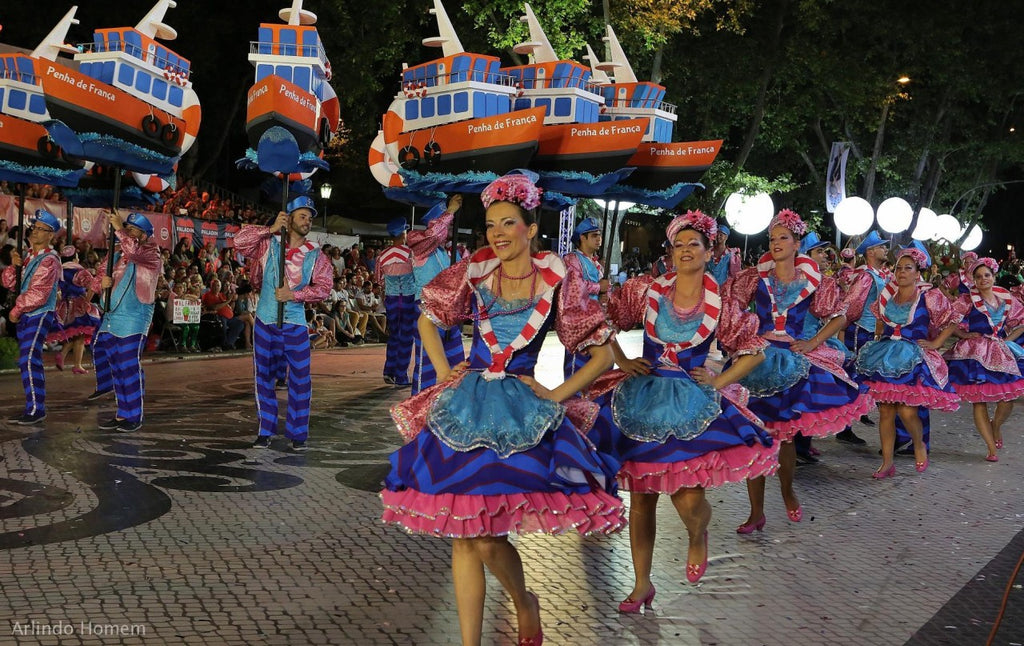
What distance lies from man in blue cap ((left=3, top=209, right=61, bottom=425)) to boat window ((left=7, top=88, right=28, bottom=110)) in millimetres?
1340

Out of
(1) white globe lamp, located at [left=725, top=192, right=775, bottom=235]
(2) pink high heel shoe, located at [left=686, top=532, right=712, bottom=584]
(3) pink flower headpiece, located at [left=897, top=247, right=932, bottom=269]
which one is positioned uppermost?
(1) white globe lamp, located at [left=725, top=192, right=775, bottom=235]

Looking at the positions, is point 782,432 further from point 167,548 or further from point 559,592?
point 167,548

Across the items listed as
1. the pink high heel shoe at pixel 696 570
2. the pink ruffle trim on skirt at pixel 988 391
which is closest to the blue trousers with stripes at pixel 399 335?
the pink ruffle trim on skirt at pixel 988 391

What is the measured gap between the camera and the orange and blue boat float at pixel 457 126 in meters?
9.15

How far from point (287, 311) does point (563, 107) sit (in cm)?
324

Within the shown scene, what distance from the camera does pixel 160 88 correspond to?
10.5 m

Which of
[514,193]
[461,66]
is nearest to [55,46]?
[461,66]

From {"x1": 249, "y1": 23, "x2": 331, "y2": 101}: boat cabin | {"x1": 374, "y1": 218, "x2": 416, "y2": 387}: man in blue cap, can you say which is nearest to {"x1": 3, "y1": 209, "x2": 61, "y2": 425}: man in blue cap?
{"x1": 249, "y1": 23, "x2": 331, "y2": 101}: boat cabin

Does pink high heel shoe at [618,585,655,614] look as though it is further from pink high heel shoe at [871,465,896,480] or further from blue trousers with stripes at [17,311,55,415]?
blue trousers with stripes at [17,311,55,415]

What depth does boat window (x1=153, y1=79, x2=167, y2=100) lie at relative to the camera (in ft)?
34.2

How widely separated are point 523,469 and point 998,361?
326 inches

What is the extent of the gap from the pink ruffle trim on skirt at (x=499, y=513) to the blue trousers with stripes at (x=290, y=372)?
207 inches

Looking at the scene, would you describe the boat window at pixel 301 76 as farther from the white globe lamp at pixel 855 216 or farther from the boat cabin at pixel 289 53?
the white globe lamp at pixel 855 216

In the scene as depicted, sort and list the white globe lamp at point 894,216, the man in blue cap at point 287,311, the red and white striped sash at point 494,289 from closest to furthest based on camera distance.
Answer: the red and white striped sash at point 494,289 < the man in blue cap at point 287,311 < the white globe lamp at point 894,216
